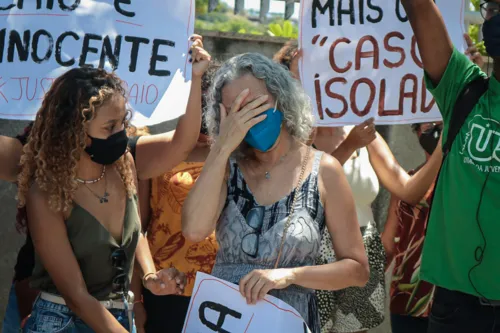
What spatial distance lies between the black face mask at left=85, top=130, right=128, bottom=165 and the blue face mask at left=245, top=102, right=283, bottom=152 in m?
0.53

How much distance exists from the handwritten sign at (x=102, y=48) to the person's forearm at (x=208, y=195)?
2.96 ft

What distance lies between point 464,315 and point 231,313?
90cm

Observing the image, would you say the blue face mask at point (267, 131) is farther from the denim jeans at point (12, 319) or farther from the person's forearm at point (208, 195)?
the denim jeans at point (12, 319)

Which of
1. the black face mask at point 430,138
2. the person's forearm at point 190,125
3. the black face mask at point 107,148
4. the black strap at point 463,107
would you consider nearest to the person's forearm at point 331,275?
the black strap at point 463,107

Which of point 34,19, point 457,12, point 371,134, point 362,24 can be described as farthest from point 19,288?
point 457,12

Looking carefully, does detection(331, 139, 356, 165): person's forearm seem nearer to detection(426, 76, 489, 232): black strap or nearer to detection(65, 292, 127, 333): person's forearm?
detection(426, 76, 489, 232): black strap

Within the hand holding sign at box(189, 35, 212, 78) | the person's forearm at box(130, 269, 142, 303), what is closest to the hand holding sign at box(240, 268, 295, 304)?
the hand holding sign at box(189, 35, 212, 78)

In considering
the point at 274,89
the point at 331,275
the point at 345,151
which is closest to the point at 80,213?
the point at 274,89

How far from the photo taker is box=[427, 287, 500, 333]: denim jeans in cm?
295

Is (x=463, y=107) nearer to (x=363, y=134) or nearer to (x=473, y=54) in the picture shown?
(x=363, y=134)

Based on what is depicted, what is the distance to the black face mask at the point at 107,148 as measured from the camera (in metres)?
3.12

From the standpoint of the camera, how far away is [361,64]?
13.4ft

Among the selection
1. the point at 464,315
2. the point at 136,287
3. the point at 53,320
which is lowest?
the point at 136,287

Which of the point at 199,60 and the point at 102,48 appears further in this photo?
the point at 102,48
